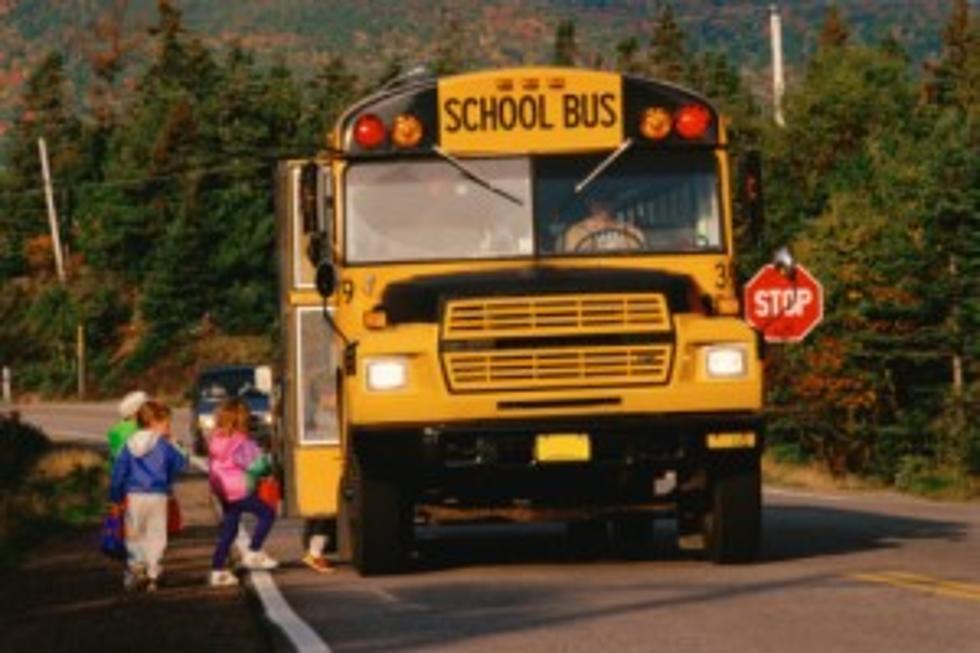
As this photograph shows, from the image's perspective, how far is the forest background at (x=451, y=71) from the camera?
140 ft

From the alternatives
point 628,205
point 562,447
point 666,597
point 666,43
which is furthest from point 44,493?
point 666,43

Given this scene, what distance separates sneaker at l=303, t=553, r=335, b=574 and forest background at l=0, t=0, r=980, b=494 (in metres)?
3.74

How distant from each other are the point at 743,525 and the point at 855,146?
4706 cm

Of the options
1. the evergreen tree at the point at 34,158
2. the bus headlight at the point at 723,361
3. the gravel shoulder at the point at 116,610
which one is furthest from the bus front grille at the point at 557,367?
the evergreen tree at the point at 34,158

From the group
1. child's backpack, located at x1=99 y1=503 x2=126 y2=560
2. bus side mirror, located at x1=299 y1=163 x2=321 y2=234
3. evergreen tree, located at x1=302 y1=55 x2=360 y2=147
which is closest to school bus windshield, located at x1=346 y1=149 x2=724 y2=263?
bus side mirror, located at x1=299 y1=163 x2=321 y2=234

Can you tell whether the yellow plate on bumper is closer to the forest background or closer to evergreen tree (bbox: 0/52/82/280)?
the forest background

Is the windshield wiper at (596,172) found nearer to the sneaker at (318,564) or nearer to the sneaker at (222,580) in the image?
the sneaker at (318,564)

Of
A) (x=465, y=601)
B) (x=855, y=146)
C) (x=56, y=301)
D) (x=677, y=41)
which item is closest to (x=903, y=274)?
(x=855, y=146)

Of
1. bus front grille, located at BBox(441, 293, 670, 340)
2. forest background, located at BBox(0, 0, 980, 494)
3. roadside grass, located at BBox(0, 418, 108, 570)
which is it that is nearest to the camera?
bus front grille, located at BBox(441, 293, 670, 340)

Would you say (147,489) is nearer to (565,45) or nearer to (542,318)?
(542,318)

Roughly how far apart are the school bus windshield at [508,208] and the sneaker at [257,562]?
2612 millimetres

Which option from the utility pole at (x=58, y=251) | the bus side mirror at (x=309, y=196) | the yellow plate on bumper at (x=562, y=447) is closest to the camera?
the yellow plate on bumper at (x=562, y=447)

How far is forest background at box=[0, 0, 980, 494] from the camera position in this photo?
42781 mm

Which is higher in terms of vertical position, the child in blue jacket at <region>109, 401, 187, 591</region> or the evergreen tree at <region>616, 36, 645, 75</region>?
the evergreen tree at <region>616, 36, 645, 75</region>
